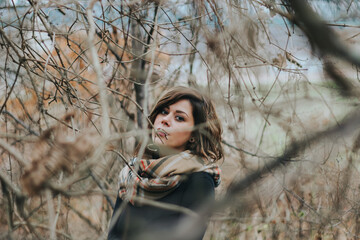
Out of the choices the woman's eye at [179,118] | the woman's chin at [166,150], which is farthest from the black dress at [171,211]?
the woman's eye at [179,118]

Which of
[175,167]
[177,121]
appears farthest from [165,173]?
[177,121]

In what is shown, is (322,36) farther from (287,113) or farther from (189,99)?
(287,113)

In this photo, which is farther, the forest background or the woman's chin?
the woman's chin

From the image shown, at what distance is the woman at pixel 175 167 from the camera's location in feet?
3.86

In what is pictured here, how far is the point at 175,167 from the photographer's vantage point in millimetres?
1240

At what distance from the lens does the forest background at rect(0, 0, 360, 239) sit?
1.19 ft

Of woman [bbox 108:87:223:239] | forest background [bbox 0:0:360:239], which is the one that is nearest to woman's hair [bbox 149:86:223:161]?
woman [bbox 108:87:223:239]

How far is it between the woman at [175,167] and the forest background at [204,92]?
13 cm

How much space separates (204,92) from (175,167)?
0.53m

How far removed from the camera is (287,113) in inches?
65.1

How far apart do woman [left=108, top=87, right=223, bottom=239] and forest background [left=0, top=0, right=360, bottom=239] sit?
0.13 m

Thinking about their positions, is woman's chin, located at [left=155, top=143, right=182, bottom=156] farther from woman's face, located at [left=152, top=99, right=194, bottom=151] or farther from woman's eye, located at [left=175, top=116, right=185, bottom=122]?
woman's eye, located at [left=175, top=116, right=185, bottom=122]

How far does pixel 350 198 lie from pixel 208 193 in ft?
5.00

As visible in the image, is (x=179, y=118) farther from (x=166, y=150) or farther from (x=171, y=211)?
(x=171, y=211)
